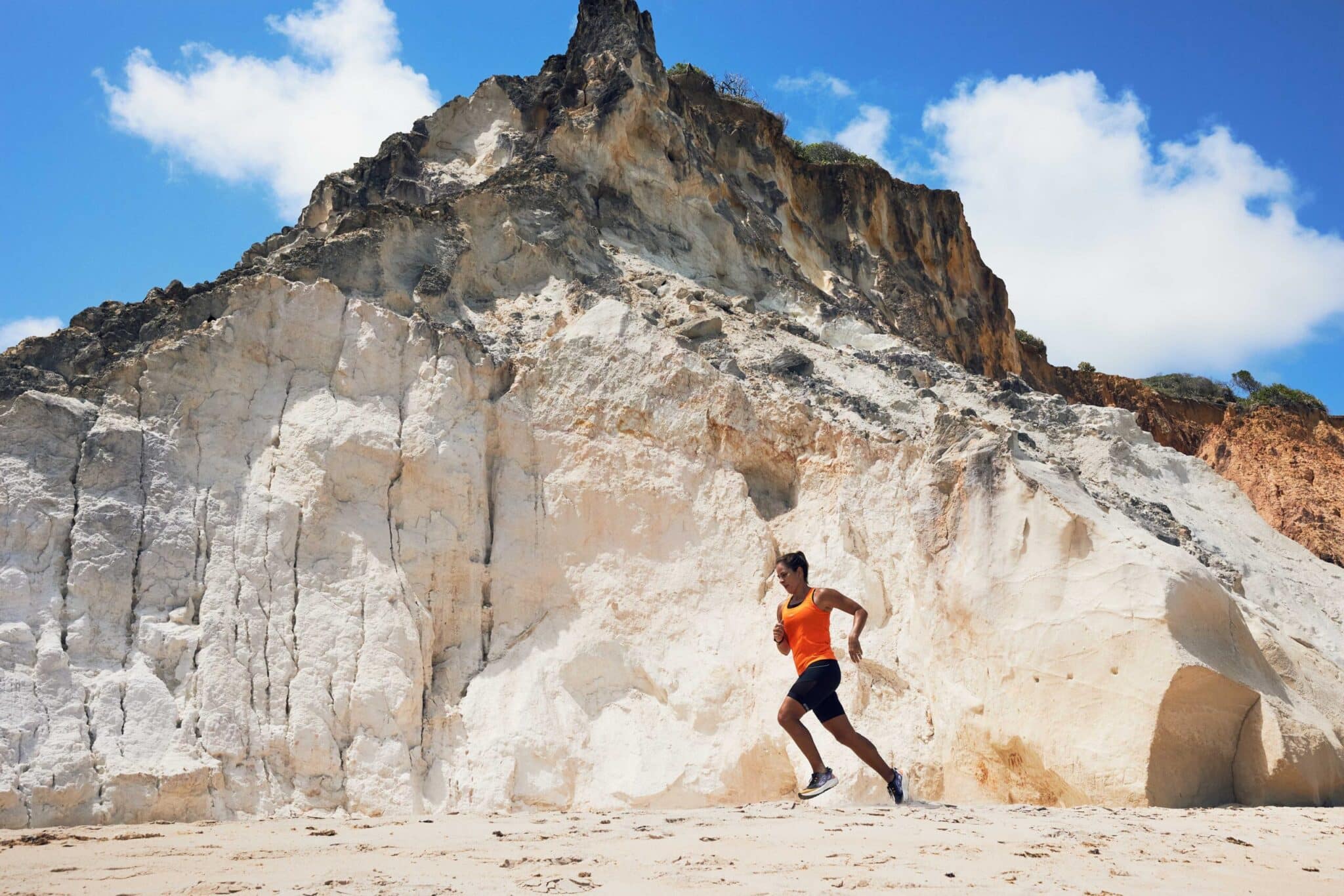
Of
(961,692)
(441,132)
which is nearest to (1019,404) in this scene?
(961,692)

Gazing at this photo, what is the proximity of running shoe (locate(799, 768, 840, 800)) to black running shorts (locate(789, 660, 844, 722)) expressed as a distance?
0.92 feet

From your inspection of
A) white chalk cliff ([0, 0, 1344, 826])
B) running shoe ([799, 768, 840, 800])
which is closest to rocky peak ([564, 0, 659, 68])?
white chalk cliff ([0, 0, 1344, 826])

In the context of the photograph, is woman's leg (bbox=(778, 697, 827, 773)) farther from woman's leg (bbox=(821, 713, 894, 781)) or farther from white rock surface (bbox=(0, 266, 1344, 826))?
white rock surface (bbox=(0, 266, 1344, 826))

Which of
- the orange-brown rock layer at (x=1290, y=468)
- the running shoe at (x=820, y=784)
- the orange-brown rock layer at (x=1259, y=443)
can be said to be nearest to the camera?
the running shoe at (x=820, y=784)

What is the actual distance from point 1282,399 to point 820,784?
2776 centimetres

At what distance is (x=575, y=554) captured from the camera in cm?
943

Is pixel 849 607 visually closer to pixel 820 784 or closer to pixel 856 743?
pixel 856 743

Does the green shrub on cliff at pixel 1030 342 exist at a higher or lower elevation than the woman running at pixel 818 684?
higher

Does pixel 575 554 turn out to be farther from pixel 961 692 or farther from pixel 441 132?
pixel 441 132

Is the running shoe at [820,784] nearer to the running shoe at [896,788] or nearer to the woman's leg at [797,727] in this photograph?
the woman's leg at [797,727]

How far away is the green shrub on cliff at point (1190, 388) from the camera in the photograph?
29.8 m

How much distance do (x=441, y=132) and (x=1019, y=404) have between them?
26.5 feet

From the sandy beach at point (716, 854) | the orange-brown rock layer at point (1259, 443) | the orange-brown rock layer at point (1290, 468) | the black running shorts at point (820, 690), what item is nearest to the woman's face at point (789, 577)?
the black running shorts at point (820, 690)

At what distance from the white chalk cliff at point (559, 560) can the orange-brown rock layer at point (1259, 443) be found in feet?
39.5
